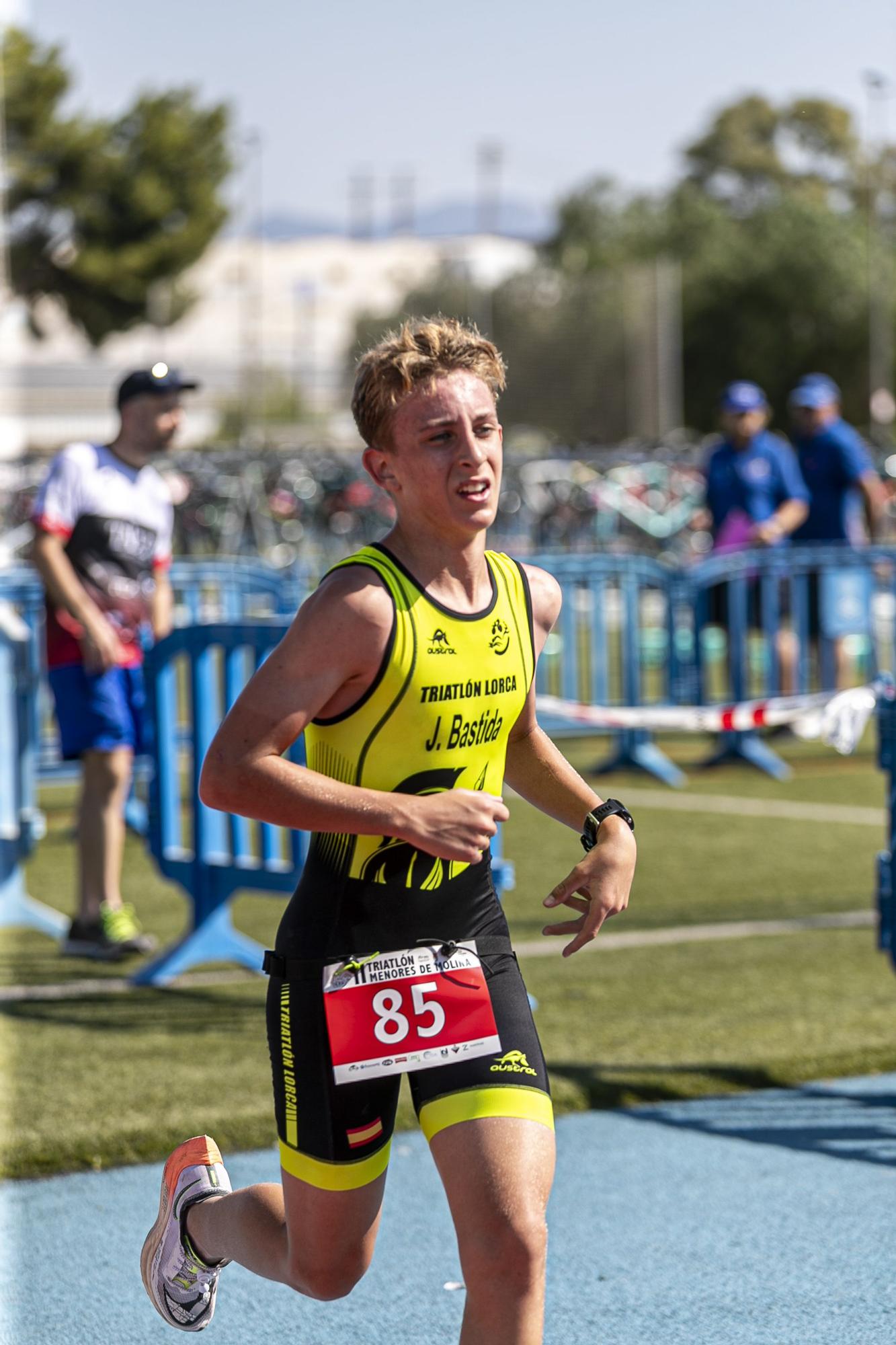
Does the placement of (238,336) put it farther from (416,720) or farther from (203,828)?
(416,720)

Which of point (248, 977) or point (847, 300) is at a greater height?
point (847, 300)

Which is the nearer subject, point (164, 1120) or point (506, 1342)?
point (506, 1342)

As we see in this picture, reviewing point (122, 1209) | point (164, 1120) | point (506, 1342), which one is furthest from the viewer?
point (164, 1120)

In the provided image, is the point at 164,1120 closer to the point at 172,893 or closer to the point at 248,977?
the point at 248,977

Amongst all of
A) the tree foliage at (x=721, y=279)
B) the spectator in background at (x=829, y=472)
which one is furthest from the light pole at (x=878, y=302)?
the spectator in background at (x=829, y=472)

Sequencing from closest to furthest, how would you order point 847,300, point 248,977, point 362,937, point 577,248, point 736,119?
1. point 362,937
2. point 248,977
3. point 847,300
4. point 577,248
5. point 736,119

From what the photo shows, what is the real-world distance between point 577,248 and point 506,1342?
7217 cm

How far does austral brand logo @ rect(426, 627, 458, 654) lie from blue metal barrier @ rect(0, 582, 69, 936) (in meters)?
4.49

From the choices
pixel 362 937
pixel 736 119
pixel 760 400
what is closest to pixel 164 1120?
pixel 362 937

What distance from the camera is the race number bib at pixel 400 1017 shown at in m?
3.04

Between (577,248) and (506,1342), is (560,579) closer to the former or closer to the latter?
(506,1342)

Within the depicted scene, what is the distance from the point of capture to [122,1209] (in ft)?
15.2

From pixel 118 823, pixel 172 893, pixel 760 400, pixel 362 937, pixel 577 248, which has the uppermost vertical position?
pixel 577 248

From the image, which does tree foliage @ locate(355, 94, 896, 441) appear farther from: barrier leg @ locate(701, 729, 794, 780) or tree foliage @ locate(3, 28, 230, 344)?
barrier leg @ locate(701, 729, 794, 780)
